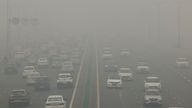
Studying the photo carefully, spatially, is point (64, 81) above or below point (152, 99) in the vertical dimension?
above

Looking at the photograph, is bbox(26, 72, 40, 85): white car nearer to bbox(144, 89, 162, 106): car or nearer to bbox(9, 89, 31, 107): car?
bbox(9, 89, 31, 107): car

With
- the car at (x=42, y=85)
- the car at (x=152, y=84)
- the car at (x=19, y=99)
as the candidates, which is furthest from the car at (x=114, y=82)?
the car at (x=19, y=99)

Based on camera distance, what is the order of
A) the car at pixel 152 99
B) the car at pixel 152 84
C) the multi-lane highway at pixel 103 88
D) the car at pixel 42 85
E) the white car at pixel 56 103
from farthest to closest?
the car at pixel 42 85
the car at pixel 152 84
the multi-lane highway at pixel 103 88
the car at pixel 152 99
the white car at pixel 56 103

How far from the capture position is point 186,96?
176ft

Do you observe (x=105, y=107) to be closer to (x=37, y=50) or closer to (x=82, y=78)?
(x=82, y=78)

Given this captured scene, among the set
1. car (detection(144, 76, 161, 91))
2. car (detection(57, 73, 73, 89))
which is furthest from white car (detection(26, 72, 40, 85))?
car (detection(144, 76, 161, 91))

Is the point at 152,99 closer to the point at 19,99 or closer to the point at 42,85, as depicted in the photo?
the point at 19,99

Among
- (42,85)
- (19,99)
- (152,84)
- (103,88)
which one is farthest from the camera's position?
(103,88)

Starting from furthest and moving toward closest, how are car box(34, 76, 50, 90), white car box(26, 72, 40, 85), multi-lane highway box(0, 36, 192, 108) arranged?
white car box(26, 72, 40, 85) → car box(34, 76, 50, 90) → multi-lane highway box(0, 36, 192, 108)

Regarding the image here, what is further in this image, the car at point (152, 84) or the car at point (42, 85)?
the car at point (42, 85)

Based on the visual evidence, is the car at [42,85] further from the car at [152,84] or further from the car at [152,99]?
the car at [152,99]

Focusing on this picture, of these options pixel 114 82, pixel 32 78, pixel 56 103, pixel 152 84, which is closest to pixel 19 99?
pixel 56 103

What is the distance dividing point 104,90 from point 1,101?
470 inches

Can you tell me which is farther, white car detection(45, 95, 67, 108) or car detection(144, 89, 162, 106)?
car detection(144, 89, 162, 106)
